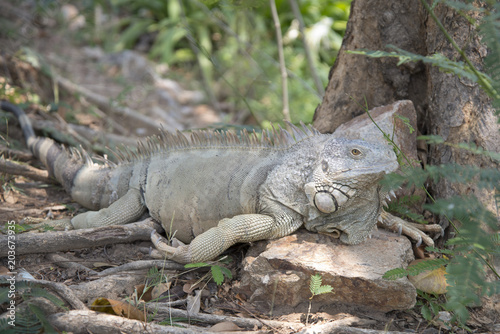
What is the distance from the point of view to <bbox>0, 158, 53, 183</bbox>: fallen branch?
4656 mm

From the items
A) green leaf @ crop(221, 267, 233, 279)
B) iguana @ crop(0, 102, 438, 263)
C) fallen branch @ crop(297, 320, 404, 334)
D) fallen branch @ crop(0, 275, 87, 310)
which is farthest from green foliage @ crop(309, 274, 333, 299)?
fallen branch @ crop(0, 275, 87, 310)

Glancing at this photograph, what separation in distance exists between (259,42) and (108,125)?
14.2 ft

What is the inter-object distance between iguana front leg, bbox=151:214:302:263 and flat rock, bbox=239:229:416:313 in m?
0.15

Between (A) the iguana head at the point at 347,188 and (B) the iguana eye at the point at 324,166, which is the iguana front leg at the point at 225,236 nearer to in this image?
(A) the iguana head at the point at 347,188

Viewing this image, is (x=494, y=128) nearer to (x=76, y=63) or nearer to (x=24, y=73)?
(x=24, y=73)

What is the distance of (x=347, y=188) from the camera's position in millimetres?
3242

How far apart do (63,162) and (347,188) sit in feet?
10.0

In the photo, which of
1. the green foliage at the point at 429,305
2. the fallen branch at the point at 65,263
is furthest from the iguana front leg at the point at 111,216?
the green foliage at the point at 429,305

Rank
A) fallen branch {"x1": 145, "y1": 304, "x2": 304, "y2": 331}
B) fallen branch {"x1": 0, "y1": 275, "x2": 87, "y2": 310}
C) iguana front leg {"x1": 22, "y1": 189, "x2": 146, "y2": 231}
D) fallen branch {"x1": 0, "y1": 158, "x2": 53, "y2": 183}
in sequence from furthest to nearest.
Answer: fallen branch {"x1": 0, "y1": 158, "x2": 53, "y2": 183}
iguana front leg {"x1": 22, "y1": 189, "x2": 146, "y2": 231}
fallen branch {"x1": 145, "y1": 304, "x2": 304, "y2": 331}
fallen branch {"x1": 0, "y1": 275, "x2": 87, "y2": 310}

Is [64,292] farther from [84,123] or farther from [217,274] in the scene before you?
[84,123]

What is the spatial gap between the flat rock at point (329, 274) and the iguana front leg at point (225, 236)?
0.15 m

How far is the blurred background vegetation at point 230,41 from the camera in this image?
9.09 meters

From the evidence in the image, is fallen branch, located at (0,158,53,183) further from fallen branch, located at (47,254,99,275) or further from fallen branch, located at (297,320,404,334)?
fallen branch, located at (297,320,404,334)

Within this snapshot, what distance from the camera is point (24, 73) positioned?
663 centimetres
